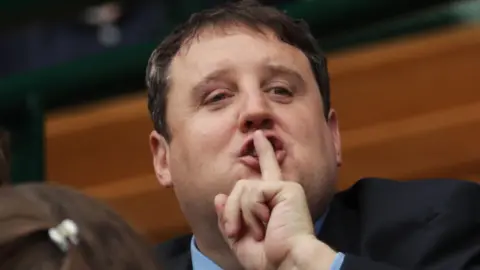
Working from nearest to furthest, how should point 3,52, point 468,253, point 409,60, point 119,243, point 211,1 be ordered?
point 119,243
point 468,253
point 211,1
point 409,60
point 3,52

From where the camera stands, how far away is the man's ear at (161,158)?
41.0 inches

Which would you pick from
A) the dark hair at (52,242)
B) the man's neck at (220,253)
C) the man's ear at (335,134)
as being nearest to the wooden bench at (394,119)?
the man's ear at (335,134)

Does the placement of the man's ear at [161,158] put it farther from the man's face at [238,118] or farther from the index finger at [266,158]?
the index finger at [266,158]

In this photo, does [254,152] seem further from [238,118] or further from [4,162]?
[4,162]

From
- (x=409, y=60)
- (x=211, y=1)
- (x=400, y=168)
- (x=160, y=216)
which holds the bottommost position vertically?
(x=160, y=216)

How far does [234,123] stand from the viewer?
945mm

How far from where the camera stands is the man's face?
0.93 meters

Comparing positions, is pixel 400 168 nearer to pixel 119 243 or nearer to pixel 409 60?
pixel 409 60

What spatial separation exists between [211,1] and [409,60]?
0.31 meters

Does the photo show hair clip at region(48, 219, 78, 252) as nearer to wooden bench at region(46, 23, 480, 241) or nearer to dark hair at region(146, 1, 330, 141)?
dark hair at region(146, 1, 330, 141)

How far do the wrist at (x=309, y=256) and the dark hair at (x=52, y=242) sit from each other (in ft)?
0.45

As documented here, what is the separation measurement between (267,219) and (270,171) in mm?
46

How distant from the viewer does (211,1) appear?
4.60ft

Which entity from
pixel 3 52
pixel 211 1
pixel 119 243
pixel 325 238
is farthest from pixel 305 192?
pixel 3 52
